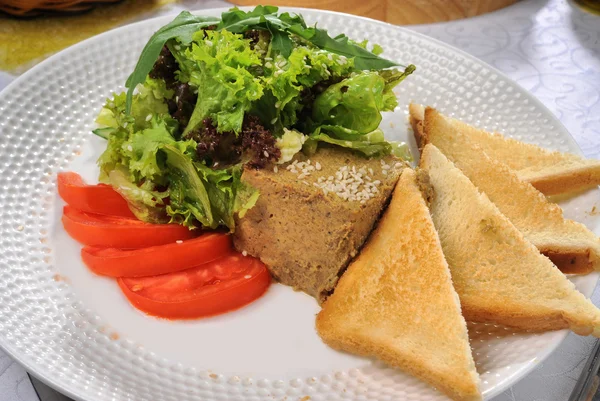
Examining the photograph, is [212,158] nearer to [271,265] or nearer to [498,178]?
[271,265]

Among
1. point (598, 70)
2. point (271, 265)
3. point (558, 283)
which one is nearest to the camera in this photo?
point (558, 283)

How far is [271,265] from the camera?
332cm

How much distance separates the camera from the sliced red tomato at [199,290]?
300 cm

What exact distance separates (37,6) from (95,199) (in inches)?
104

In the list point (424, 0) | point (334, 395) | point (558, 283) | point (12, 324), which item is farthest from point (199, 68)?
point (424, 0)

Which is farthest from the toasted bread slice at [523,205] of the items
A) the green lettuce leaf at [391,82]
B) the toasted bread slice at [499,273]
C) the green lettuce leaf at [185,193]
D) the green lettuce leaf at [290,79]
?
the green lettuce leaf at [185,193]

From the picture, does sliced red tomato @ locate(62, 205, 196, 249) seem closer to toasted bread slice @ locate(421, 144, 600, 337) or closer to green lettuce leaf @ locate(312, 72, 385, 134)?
green lettuce leaf @ locate(312, 72, 385, 134)

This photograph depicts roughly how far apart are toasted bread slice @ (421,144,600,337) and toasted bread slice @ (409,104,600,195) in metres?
0.58

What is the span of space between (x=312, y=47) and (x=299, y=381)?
1901 mm

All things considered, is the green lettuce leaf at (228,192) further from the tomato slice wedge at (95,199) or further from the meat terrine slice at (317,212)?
the tomato slice wedge at (95,199)

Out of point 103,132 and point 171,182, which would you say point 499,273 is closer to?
point 171,182

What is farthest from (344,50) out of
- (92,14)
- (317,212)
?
(92,14)

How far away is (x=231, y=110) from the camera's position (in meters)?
3.14

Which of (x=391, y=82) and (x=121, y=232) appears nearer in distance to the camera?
(x=121, y=232)
